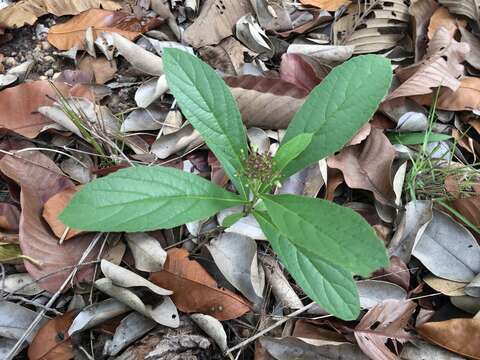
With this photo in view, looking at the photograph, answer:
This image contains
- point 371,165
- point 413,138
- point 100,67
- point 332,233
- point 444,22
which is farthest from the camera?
point 444,22

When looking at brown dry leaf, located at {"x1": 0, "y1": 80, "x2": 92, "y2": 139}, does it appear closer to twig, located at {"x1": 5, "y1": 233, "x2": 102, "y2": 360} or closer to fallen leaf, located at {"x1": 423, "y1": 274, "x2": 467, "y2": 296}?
twig, located at {"x1": 5, "y1": 233, "x2": 102, "y2": 360}

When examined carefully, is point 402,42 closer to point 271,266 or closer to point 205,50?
point 205,50

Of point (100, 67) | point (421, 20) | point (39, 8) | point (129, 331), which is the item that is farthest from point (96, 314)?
point (421, 20)

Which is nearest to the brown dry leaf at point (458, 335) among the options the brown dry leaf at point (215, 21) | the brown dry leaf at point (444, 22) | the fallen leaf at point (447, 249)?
the fallen leaf at point (447, 249)

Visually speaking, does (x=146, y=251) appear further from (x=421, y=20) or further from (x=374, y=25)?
(x=421, y=20)

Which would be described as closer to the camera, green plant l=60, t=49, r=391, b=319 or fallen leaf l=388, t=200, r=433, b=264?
green plant l=60, t=49, r=391, b=319

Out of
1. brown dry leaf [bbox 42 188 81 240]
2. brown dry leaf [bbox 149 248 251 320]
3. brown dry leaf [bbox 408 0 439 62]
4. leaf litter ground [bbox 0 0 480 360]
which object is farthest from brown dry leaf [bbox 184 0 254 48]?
brown dry leaf [bbox 149 248 251 320]

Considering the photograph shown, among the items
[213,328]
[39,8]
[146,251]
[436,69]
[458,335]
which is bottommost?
[458,335]
